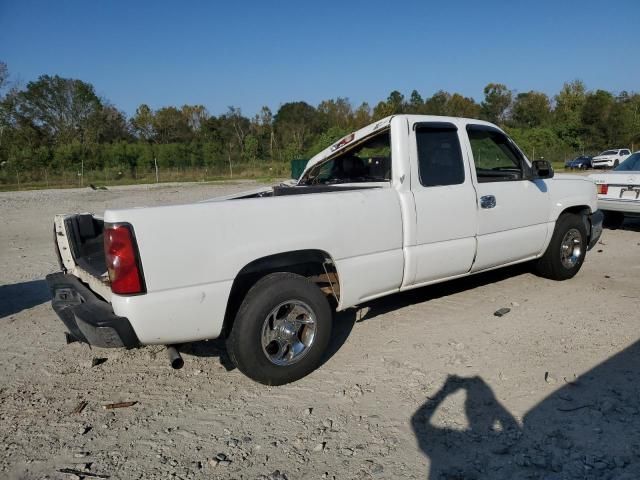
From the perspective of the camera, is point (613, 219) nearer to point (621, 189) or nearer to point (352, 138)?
point (621, 189)

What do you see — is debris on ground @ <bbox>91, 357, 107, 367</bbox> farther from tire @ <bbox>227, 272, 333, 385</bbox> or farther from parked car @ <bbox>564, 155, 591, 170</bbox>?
parked car @ <bbox>564, 155, 591, 170</bbox>

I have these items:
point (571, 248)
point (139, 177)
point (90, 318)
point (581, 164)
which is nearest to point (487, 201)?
point (571, 248)

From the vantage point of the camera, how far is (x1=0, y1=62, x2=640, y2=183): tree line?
42.9m

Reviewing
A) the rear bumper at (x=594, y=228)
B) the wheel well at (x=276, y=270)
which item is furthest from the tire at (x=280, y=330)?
the rear bumper at (x=594, y=228)

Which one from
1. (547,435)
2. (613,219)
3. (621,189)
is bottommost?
(547,435)

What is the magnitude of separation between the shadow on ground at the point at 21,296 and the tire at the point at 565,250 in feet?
19.5

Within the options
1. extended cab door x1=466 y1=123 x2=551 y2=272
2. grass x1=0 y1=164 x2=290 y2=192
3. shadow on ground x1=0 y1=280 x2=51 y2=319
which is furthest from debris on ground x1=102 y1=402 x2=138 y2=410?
grass x1=0 y1=164 x2=290 y2=192

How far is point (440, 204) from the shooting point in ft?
14.0

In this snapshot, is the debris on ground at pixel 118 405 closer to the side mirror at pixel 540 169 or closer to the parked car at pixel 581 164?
the side mirror at pixel 540 169

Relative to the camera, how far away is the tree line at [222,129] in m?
42.9

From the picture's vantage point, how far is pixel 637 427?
2.86 meters

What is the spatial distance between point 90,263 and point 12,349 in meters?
1.26

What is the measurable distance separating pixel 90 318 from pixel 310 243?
1.52m

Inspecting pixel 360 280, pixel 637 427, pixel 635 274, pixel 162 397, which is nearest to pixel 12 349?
pixel 162 397
